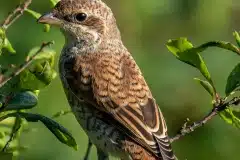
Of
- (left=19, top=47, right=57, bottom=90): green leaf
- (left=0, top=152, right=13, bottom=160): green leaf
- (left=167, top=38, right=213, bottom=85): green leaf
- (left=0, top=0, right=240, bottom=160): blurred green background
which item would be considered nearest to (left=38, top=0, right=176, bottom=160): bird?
(left=167, top=38, right=213, bottom=85): green leaf

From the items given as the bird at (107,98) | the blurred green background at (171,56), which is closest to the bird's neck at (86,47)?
the bird at (107,98)

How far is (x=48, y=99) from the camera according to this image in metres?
6.86

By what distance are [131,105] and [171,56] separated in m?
2.80

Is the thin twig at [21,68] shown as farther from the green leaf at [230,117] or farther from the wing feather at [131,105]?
the wing feather at [131,105]

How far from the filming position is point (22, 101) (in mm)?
4246

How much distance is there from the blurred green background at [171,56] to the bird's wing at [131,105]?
5.16 feet

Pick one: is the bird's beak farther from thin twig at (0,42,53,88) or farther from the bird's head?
thin twig at (0,42,53,88)

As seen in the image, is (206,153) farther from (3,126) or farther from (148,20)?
(3,126)

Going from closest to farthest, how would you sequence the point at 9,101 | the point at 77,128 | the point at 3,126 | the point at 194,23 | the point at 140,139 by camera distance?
the point at 9,101 → the point at 3,126 → the point at 140,139 → the point at 77,128 → the point at 194,23

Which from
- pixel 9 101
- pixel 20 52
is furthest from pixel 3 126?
pixel 20 52

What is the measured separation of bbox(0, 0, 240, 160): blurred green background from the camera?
7.39 m

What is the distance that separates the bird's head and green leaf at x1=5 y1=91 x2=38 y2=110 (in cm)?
102

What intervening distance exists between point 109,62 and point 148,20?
8.10 feet

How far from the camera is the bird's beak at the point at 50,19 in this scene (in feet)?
16.6
